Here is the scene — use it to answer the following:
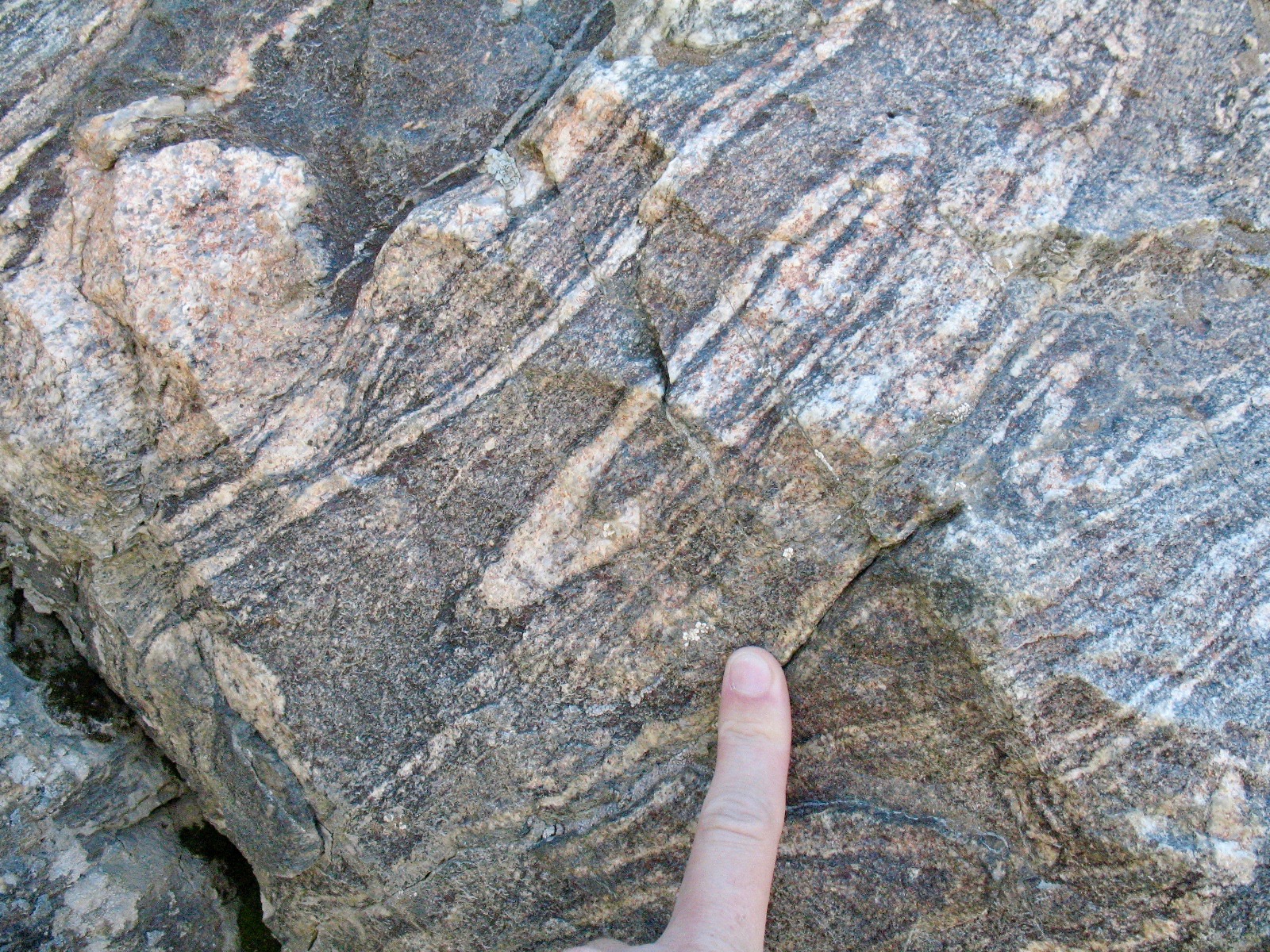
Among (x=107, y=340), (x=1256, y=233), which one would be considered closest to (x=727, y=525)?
(x=1256, y=233)

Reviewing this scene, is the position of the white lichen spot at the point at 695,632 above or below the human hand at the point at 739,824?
above

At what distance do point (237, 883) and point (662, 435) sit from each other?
229cm

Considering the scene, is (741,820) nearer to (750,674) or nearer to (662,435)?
(750,674)

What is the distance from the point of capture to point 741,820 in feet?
6.09

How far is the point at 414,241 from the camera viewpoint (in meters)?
2.11

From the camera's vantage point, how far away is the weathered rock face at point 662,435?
1728 millimetres

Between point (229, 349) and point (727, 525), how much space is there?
1.32 meters

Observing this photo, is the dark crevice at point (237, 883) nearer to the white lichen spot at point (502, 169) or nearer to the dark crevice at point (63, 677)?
the dark crevice at point (63, 677)

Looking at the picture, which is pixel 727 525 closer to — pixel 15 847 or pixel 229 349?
pixel 229 349

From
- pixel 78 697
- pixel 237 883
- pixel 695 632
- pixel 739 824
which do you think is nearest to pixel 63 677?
pixel 78 697

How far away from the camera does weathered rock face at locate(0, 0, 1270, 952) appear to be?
68.0 inches

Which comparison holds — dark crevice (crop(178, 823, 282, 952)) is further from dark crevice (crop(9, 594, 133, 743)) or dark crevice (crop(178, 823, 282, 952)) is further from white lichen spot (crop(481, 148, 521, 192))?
white lichen spot (crop(481, 148, 521, 192))

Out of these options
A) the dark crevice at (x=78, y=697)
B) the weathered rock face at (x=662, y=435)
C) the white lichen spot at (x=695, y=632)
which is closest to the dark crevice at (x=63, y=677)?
the dark crevice at (x=78, y=697)

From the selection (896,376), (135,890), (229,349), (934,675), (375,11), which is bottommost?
(135,890)
